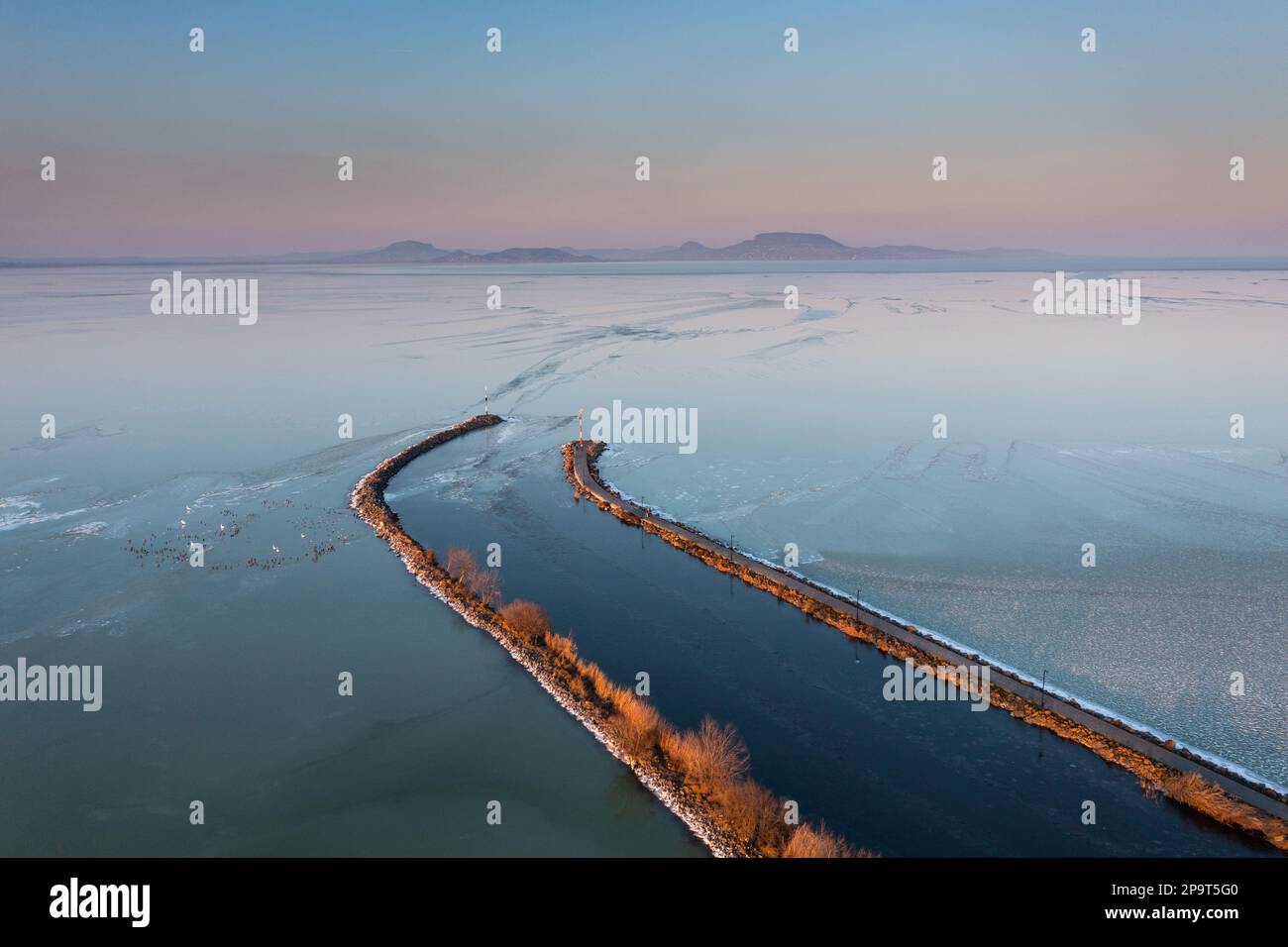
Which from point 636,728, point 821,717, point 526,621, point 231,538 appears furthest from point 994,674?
point 231,538

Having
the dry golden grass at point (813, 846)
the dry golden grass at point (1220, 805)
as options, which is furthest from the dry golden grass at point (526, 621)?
the dry golden grass at point (1220, 805)

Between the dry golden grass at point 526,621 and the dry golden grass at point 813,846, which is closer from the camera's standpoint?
the dry golden grass at point 813,846

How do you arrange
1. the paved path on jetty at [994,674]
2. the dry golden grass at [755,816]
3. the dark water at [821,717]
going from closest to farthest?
the dry golden grass at [755,816] < the dark water at [821,717] < the paved path on jetty at [994,674]

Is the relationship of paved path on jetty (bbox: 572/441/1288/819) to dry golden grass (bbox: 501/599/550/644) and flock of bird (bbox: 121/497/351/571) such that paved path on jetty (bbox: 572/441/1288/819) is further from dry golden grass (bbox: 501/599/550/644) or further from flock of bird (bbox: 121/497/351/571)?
flock of bird (bbox: 121/497/351/571)

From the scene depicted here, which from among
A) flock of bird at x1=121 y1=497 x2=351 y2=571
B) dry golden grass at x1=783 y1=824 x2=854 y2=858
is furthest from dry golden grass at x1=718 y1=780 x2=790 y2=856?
flock of bird at x1=121 y1=497 x2=351 y2=571

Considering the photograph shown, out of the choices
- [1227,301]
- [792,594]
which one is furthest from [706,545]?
[1227,301]

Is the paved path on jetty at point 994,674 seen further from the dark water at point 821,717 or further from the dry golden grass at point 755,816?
the dry golden grass at point 755,816

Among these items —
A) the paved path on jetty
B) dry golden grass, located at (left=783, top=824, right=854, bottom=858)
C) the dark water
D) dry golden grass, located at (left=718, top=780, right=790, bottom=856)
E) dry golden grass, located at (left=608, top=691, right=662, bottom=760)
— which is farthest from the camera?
dry golden grass, located at (left=608, top=691, right=662, bottom=760)
